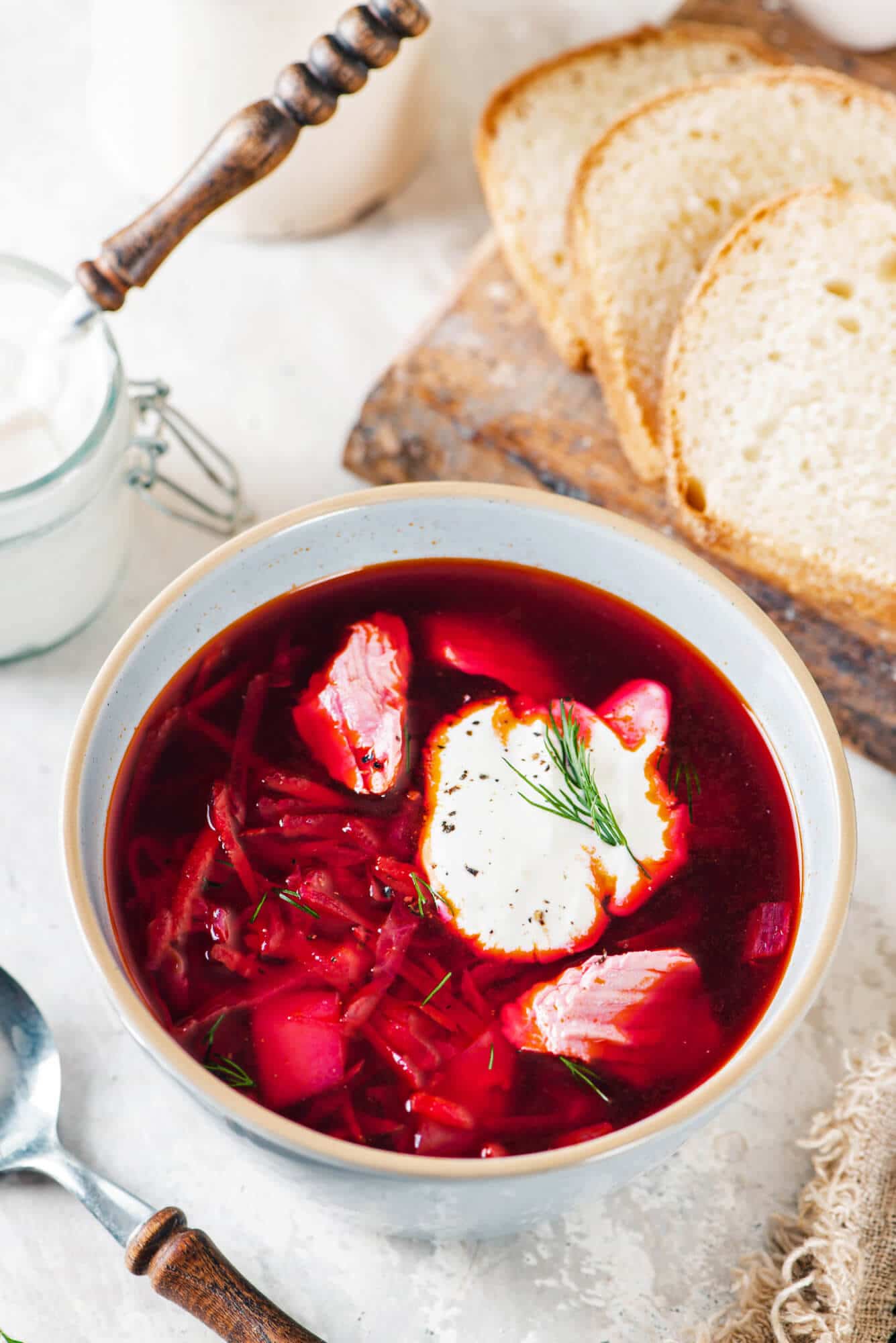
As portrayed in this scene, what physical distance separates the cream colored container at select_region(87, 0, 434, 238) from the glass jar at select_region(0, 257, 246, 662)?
43 centimetres

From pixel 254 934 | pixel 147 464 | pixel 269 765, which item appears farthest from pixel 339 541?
pixel 147 464

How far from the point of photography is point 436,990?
1.41 meters

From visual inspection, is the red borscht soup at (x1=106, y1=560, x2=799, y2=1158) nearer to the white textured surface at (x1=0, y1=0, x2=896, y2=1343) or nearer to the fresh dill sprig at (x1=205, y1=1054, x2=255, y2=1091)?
the fresh dill sprig at (x1=205, y1=1054, x2=255, y2=1091)

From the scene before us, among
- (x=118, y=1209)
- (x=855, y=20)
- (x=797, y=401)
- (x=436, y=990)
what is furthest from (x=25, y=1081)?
(x=855, y=20)

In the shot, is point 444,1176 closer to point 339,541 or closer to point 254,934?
point 254,934

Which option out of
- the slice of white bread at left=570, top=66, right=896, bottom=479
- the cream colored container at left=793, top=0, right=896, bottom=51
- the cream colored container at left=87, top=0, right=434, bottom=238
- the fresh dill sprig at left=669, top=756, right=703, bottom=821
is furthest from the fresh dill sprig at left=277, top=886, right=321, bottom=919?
the cream colored container at left=793, top=0, right=896, bottom=51

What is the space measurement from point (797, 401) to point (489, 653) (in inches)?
29.5

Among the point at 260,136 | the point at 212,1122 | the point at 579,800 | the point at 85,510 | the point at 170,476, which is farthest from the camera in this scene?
the point at 170,476

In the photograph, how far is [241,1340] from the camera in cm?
139

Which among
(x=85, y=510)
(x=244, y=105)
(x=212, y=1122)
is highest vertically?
(x=244, y=105)

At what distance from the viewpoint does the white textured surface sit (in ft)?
5.15

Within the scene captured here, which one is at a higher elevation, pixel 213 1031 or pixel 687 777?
pixel 213 1031

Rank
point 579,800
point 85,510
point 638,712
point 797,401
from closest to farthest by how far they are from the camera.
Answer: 1. point 579,800
2. point 638,712
3. point 85,510
4. point 797,401

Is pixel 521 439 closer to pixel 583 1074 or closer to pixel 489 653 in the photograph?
pixel 489 653
